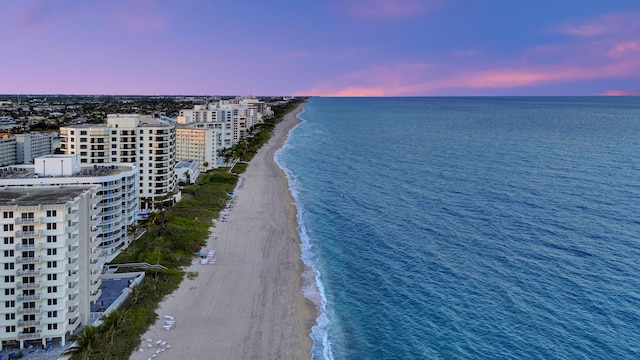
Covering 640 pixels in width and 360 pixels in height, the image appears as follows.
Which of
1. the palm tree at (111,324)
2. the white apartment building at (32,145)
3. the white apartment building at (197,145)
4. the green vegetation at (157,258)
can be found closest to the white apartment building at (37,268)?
the green vegetation at (157,258)

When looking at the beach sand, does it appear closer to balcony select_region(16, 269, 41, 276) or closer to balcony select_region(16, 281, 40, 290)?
balcony select_region(16, 281, 40, 290)

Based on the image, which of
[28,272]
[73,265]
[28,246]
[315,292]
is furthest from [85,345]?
[315,292]

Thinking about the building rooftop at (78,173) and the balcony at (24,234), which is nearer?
the balcony at (24,234)

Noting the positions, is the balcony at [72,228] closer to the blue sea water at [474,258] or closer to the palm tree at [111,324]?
the palm tree at [111,324]

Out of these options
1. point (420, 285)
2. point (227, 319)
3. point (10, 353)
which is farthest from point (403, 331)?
point (10, 353)

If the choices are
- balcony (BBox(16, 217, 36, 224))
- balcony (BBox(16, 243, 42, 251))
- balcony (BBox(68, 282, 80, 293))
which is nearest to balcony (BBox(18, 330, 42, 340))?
balcony (BBox(68, 282, 80, 293))

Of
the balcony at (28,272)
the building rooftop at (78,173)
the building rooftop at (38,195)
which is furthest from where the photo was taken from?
the building rooftop at (78,173)

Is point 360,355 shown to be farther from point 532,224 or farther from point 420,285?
point 532,224
